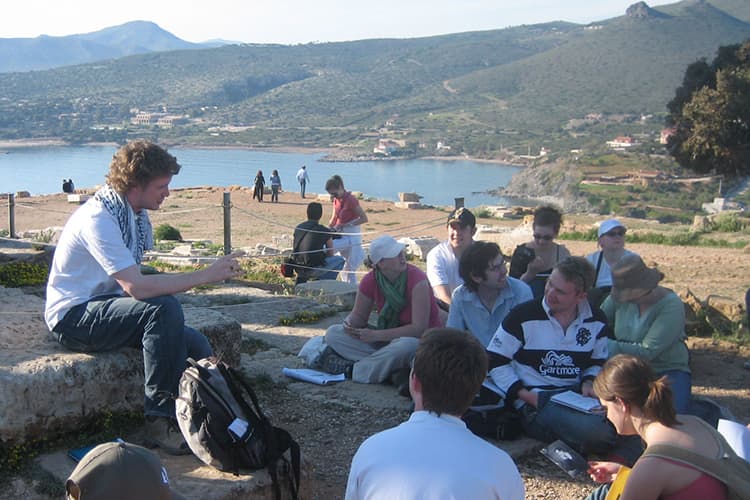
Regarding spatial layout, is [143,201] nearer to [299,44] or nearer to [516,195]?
[516,195]

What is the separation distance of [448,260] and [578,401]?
2067mm

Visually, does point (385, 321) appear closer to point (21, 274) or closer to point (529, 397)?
point (529, 397)

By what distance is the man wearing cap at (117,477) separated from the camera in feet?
7.01

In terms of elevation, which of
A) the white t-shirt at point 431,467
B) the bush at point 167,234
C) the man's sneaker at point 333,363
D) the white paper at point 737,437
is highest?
the white t-shirt at point 431,467

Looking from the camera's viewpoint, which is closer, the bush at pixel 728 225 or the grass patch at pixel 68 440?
the grass patch at pixel 68 440

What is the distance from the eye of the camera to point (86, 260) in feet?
13.5

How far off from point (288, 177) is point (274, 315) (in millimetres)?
59957

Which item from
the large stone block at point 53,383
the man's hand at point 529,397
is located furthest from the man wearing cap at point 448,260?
the large stone block at point 53,383

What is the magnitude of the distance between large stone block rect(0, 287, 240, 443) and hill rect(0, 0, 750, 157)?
84.2 meters

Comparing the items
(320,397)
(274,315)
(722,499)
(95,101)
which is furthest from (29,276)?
(95,101)

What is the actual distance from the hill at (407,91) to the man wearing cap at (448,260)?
273 feet

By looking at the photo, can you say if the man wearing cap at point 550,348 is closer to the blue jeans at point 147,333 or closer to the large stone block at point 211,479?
the large stone block at point 211,479

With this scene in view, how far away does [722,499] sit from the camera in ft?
8.57

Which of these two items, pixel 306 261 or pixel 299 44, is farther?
pixel 299 44
